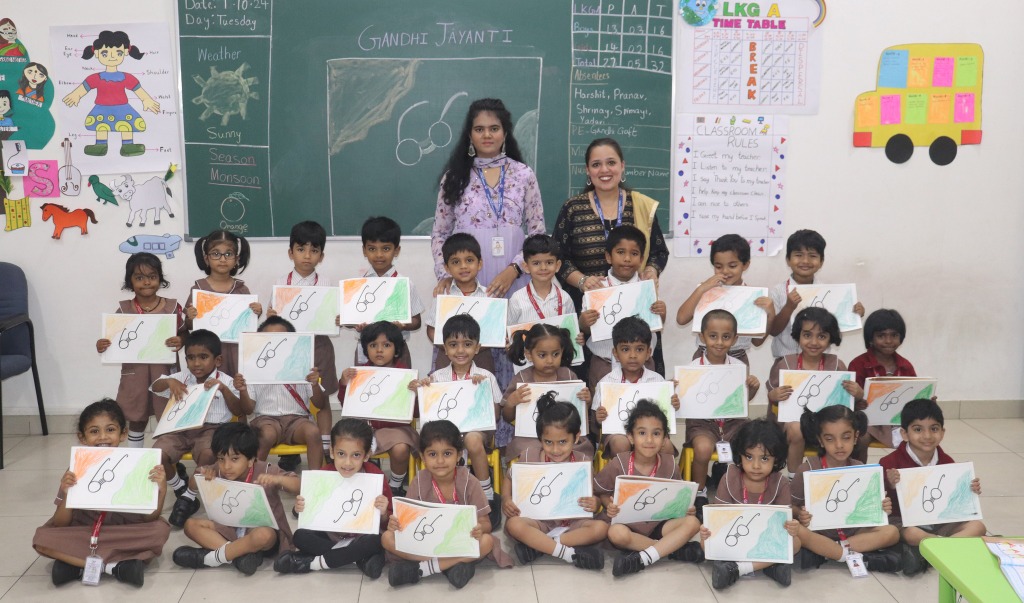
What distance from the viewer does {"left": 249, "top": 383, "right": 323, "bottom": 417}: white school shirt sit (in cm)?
373

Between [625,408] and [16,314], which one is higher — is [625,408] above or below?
below

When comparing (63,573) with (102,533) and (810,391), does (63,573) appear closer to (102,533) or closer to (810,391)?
(102,533)

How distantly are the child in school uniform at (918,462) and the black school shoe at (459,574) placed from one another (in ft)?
5.01

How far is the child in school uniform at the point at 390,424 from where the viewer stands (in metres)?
3.52

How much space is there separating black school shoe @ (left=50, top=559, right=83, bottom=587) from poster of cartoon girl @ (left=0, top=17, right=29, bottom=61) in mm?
2788

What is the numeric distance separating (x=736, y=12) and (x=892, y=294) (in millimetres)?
1779

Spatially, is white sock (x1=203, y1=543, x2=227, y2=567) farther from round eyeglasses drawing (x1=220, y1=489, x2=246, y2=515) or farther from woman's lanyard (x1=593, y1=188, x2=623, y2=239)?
woman's lanyard (x1=593, y1=188, x2=623, y2=239)

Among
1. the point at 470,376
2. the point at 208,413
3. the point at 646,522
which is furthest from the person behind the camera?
the point at 208,413

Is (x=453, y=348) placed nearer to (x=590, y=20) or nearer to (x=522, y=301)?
(x=522, y=301)

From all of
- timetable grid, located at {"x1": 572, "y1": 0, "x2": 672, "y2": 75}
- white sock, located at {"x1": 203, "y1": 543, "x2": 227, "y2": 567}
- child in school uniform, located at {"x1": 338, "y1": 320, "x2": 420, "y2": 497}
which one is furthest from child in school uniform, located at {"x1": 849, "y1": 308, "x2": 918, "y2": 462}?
white sock, located at {"x1": 203, "y1": 543, "x2": 227, "y2": 567}

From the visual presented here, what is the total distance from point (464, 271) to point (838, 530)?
70.2 inches

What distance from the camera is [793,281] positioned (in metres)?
4.03

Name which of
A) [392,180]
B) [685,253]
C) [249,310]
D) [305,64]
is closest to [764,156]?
[685,253]

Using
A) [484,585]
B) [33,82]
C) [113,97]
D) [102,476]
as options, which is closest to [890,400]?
[484,585]
